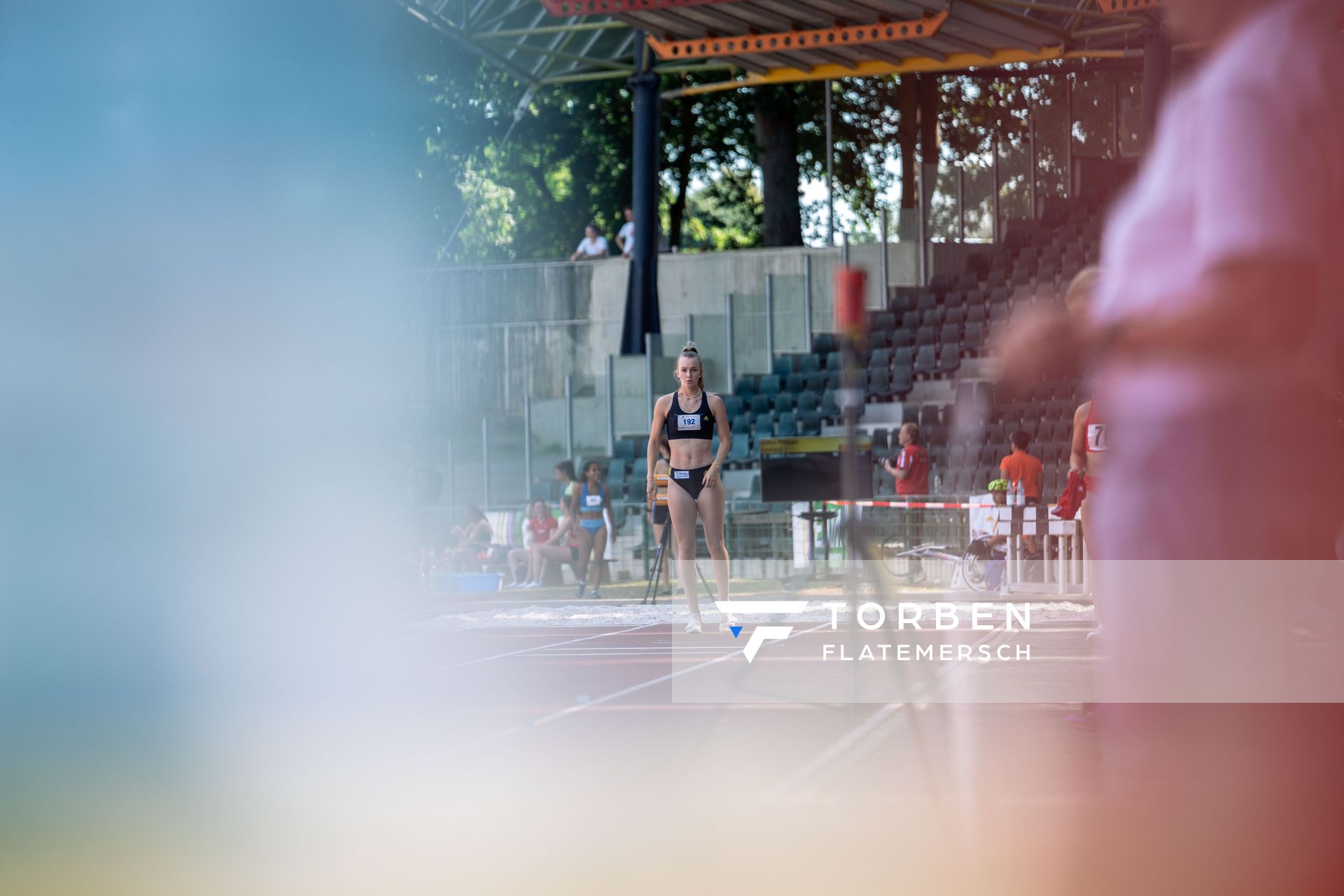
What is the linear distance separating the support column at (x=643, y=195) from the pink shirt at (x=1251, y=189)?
2246 cm

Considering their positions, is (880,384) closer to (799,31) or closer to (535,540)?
(799,31)

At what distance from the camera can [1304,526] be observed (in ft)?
5.72

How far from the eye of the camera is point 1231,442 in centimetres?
174

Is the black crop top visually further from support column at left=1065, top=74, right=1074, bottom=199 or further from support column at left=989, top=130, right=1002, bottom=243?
support column at left=1065, top=74, right=1074, bottom=199

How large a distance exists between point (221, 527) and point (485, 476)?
1403 centimetres

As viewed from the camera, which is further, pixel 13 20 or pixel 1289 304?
pixel 13 20

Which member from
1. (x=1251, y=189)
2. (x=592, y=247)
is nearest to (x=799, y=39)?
(x=592, y=247)

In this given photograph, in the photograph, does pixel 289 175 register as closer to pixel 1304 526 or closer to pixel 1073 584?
pixel 1304 526

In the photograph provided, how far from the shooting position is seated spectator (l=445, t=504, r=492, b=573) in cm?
2084

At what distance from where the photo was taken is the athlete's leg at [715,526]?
11930mm

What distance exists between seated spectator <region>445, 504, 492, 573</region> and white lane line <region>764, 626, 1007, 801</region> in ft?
46.1

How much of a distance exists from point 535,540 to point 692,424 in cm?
851

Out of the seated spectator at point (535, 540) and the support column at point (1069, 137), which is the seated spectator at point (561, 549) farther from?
the support column at point (1069, 137)

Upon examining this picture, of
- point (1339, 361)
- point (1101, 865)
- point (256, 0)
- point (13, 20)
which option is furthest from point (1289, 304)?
point (256, 0)
